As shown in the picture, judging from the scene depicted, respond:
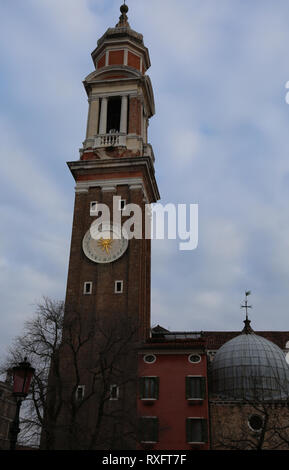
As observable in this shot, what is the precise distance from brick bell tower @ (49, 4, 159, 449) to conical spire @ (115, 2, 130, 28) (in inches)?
12.6

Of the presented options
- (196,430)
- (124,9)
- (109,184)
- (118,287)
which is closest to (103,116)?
(109,184)

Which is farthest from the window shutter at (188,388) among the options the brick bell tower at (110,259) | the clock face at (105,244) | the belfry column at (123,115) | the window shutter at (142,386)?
the belfry column at (123,115)

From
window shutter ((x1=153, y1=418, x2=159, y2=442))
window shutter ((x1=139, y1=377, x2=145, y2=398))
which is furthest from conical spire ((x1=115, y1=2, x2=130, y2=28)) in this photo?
window shutter ((x1=153, y1=418, x2=159, y2=442))

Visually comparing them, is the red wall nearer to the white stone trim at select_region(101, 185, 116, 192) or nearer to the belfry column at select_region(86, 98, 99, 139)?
the white stone trim at select_region(101, 185, 116, 192)

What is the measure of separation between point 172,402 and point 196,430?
2561 millimetres

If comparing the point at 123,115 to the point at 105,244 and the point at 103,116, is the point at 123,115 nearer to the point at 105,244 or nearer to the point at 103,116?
the point at 103,116

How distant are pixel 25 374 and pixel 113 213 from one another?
99.8ft

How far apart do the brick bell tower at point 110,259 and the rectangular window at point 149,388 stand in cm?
70

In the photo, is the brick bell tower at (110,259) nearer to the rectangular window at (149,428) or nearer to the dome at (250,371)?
the rectangular window at (149,428)

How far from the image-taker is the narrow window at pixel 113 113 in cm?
5391

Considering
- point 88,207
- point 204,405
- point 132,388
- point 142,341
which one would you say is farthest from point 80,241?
point 204,405

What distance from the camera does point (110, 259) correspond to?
4528 cm

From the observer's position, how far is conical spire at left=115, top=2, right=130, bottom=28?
5928cm
